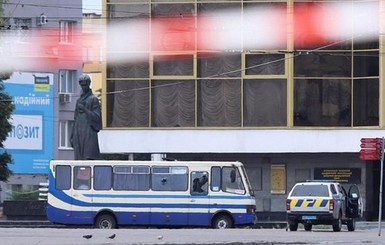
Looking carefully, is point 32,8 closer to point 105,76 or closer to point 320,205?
point 105,76

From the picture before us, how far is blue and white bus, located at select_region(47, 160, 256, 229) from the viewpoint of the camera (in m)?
46.3

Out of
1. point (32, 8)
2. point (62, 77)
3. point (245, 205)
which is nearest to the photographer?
point (245, 205)

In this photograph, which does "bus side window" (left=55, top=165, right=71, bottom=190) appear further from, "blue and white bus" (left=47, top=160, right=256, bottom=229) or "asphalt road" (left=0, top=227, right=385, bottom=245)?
"asphalt road" (left=0, top=227, right=385, bottom=245)

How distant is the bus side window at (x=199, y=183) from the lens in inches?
1833

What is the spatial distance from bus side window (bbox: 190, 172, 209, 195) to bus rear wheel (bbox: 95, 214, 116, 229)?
3.00 m

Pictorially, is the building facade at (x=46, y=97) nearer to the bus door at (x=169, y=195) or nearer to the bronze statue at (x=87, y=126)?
the bronze statue at (x=87, y=126)

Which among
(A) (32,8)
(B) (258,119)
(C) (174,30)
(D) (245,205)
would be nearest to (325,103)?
(B) (258,119)

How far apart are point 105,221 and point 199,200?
3.39m

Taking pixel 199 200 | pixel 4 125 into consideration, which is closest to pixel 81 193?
pixel 199 200

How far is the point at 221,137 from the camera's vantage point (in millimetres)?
58500

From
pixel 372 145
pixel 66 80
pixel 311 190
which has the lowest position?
pixel 311 190

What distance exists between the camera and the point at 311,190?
43.8 meters

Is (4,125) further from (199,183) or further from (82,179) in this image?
(199,183)

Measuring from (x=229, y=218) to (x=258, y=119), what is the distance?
1290cm
